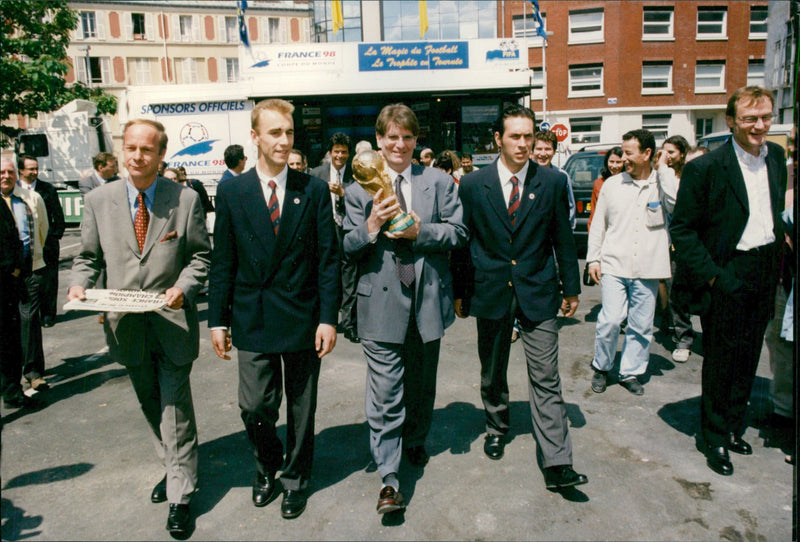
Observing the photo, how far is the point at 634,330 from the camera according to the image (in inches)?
204

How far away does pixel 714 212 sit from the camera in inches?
149

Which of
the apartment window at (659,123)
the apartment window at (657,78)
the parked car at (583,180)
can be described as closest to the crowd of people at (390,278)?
the parked car at (583,180)

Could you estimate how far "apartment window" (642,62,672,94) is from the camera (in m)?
37.3

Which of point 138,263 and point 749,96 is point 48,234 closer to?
point 138,263

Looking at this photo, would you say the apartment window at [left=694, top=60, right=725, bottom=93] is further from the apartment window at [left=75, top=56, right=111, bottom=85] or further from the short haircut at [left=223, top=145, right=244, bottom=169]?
the apartment window at [left=75, top=56, right=111, bottom=85]

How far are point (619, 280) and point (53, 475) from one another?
4.56 meters

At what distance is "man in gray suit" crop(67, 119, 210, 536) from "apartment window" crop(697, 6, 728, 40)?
41259 millimetres

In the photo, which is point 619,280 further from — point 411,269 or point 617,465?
point 411,269

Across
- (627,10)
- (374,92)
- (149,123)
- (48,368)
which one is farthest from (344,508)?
(627,10)

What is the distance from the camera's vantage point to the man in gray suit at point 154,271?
320cm

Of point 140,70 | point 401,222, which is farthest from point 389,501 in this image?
point 140,70

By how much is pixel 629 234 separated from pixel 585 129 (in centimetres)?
3538

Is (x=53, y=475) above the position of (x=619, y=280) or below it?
below

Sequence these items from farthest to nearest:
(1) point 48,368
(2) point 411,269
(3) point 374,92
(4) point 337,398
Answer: (3) point 374,92, (1) point 48,368, (4) point 337,398, (2) point 411,269
